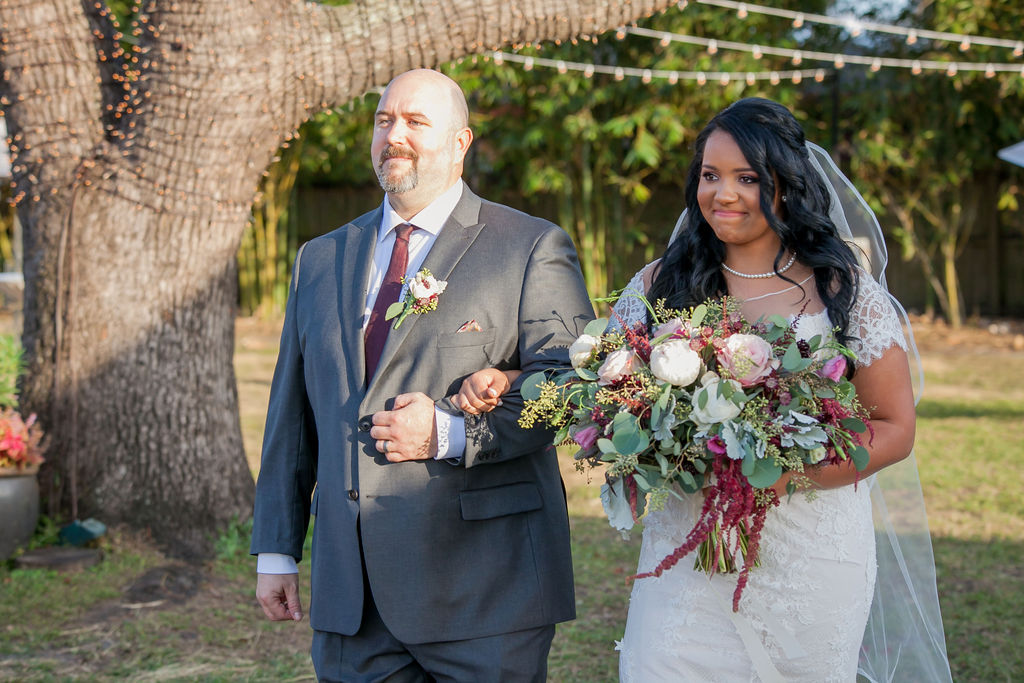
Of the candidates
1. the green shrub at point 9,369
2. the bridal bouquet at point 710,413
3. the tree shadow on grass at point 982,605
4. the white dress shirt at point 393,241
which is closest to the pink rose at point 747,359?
the bridal bouquet at point 710,413

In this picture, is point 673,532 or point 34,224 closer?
point 673,532

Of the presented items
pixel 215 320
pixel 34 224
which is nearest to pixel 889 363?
pixel 215 320

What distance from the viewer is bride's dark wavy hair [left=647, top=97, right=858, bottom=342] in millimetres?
2588

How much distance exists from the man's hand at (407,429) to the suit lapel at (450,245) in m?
0.16

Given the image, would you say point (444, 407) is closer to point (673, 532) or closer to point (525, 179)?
point (673, 532)

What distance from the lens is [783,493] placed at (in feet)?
8.15

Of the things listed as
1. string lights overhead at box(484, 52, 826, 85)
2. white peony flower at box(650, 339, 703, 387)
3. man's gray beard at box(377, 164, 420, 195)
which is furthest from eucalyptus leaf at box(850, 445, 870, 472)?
string lights overhead at box(484, 52, 826, 85)

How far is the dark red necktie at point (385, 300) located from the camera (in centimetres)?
271

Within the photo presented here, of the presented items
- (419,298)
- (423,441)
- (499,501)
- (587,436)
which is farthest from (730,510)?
(419,298)

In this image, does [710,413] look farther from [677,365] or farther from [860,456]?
[860,456]

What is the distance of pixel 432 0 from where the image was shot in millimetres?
5535

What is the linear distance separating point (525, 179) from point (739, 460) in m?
14.6

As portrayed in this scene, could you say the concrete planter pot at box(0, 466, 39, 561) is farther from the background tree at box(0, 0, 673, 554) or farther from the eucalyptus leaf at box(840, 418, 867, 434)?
the eucalyptus leaf at box(840, 418, 867, 434)

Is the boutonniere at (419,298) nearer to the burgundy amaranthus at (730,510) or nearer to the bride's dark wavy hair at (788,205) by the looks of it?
the bride's dark wavy hair at (788,205)
